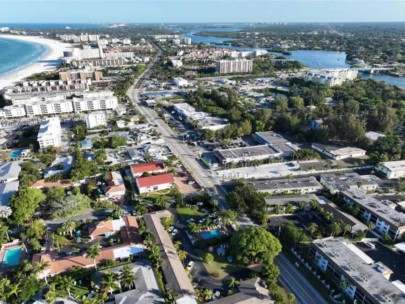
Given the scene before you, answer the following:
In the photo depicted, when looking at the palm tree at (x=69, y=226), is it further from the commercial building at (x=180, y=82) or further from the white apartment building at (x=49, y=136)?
the commercial building at (x=180, y=82)

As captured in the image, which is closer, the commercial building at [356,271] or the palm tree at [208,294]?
the commercial building at [356,271]

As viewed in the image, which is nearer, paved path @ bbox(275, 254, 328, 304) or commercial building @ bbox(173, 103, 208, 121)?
paved path @ bbox(275, 254, 328, 304)

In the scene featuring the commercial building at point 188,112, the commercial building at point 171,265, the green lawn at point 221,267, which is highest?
the commercial building at point 188,112

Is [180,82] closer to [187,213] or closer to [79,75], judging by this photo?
[79,75]

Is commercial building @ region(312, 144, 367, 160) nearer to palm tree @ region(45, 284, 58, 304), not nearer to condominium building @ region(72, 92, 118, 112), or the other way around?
palm tree @ region(45, 284, 58, 304)

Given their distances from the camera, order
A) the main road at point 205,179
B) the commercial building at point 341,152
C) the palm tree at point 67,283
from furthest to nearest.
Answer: the commercial building at point 341,152
the main road at point 205,179
the palm tree at point 67,283

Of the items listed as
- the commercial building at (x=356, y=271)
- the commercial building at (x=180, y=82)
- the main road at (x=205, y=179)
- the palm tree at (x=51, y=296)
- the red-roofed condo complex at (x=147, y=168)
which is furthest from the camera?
the commercial building at (x=180, y=82)

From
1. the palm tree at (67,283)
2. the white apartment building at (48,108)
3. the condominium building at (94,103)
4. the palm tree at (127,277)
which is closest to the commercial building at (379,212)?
the palm tree at (127,277)

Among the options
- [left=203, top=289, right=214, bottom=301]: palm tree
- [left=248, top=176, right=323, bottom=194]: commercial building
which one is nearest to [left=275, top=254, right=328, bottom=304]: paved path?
[left=203, top=289, right=214, bottom=301]: palm tree

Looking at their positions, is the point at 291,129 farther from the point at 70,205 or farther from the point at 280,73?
the point at 280,73
